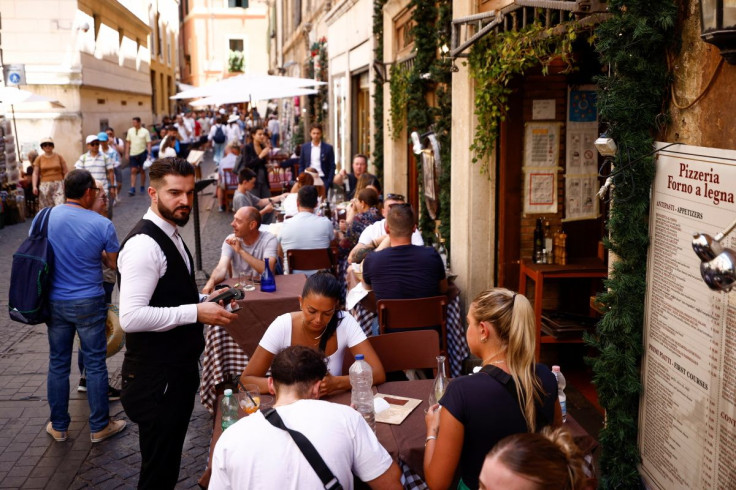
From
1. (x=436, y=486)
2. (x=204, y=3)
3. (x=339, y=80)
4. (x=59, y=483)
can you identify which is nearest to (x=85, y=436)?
(x=59, y=483)

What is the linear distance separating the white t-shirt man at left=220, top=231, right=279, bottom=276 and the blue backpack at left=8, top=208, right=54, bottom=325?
5.82 ft

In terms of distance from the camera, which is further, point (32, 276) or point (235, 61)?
point (235, 61)

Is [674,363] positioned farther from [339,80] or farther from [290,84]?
[339,80]

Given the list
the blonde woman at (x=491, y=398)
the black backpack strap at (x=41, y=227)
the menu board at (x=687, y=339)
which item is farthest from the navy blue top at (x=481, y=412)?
the black backpack strap at (x=41, y=227)

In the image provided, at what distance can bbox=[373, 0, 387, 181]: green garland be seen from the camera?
12352mm

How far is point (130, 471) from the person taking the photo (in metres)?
5.10

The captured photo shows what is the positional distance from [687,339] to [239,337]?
3410 mm

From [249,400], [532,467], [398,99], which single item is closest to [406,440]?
[249,400]

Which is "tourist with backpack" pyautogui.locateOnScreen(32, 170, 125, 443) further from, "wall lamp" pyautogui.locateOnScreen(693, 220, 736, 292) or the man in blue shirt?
"wall lamp" pyautogui.locateOnScreen(693, 220, 736, 292)

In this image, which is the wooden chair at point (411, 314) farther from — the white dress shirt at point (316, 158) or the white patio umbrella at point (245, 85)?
the white patio umbrella at point (245, 85)

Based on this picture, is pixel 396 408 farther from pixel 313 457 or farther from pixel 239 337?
pixel 239 337

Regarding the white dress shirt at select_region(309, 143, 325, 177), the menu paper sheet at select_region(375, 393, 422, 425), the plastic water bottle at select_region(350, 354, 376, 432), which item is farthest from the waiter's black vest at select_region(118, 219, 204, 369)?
the white dress shirt at select_region(309, 143, 325, 177)

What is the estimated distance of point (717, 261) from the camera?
2.21 m

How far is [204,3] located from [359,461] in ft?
184
